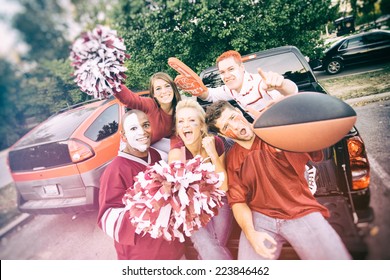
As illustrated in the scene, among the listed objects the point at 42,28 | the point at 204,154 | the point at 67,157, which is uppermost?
the point at 42,28

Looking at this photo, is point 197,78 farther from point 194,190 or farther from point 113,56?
point 194,190

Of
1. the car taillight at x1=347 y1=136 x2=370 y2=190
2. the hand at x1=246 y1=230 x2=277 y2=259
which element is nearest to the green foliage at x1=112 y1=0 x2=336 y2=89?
the car taillight at x1=347 y1=136 x2=370 y2=190

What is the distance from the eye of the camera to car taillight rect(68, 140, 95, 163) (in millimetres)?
2000

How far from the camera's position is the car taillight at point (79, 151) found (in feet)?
6.56

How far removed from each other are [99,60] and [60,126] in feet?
2.48

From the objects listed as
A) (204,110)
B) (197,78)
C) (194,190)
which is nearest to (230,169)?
(194,190)

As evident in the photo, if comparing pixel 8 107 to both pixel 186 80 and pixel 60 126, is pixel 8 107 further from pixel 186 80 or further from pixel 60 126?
pixel 186 80

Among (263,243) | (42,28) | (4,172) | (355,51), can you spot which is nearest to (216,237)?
(263,243)

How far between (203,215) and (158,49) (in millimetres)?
1277

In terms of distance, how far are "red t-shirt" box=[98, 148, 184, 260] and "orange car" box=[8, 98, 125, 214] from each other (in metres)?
0.23

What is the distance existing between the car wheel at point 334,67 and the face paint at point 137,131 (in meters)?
1.45

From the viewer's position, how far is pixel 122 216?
1720 millimetres

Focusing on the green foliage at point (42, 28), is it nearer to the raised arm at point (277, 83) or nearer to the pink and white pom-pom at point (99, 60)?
the pink and white pom-pom at point (99, 60)

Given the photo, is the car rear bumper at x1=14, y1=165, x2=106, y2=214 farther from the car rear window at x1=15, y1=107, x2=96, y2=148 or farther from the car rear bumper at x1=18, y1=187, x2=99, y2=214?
the car rear window at x1=15, y1=107, x2=96, y2=148
